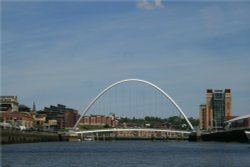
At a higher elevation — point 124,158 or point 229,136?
point 229,136

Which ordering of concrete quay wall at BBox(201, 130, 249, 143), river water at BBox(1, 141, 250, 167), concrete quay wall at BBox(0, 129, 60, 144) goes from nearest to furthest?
river water at BBox(1, 141, 250, 167)
concrete quay wall at BBox(0, 129, 60, 144)
concrete quay wall at BBox(201, 130, 249, 143)

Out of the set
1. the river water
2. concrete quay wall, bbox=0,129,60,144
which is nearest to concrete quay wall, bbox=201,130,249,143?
concrete quay wall, bbox=0,129,60,144

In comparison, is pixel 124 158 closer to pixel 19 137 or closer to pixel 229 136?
pixel 19 137

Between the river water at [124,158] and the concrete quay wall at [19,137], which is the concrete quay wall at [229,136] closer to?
the concrete quay wall at [19,137]

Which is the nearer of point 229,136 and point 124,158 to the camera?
point 124,158

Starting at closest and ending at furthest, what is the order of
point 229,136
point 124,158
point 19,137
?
point 124,158, point 19,137, point 229,136

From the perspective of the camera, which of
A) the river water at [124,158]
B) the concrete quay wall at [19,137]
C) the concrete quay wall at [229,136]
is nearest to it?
the river water at [124,158]

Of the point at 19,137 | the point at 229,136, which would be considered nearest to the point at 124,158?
the point at 19,137

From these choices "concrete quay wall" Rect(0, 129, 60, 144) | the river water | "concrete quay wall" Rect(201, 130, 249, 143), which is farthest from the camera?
"concrete quay wall" Rect(201, 130, 249, 143)

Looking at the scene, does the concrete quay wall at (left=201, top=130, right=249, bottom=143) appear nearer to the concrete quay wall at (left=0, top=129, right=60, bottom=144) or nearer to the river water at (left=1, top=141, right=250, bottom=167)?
the concrete quay wall at (left=0, top=129, right=60, bottom=144)

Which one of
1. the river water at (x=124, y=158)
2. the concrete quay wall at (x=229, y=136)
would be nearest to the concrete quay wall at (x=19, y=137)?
the river water at (x=124, y=158)

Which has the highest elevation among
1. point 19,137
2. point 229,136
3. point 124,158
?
point 229,136

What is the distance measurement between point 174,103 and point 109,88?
20.5 meters

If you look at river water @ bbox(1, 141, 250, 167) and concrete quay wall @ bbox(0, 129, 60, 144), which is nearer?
river water @ bbox(1, 141, 250, 167)
